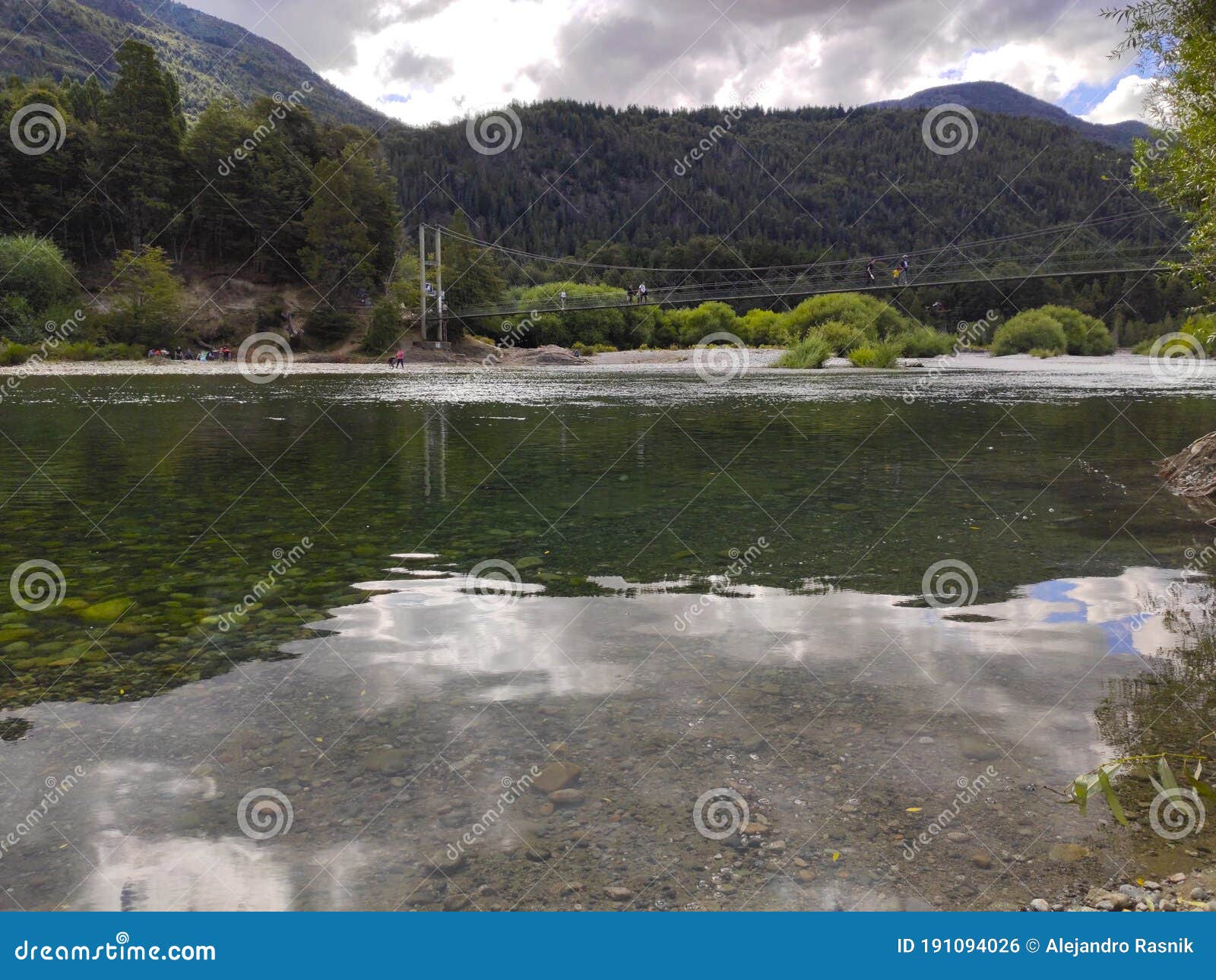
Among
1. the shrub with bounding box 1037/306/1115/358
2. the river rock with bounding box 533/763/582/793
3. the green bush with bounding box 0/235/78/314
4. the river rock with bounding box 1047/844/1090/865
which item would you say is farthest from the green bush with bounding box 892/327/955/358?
the river rock with bounding box 1047/844/1090/865

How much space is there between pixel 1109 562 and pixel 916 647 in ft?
12.0

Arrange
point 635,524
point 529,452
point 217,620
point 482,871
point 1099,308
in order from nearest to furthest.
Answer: point 482,871 < point 217,620 < point 635,524 < point 529,452 < point 1099,308

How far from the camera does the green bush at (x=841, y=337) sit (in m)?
72.8

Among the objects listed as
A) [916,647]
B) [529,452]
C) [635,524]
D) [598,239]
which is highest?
[598,239]

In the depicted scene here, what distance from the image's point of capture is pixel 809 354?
2638 inches

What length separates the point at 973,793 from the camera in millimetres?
3861

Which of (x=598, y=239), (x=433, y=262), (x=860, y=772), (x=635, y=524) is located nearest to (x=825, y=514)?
(x=635, y=524)

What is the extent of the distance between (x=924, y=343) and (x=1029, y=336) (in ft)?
80.1

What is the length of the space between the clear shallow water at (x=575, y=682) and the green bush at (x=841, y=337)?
2426 inches

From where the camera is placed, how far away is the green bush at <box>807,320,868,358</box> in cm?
7275

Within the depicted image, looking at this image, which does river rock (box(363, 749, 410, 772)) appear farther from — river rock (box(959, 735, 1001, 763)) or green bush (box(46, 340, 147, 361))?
green bush (box(46, 340, 147, 361))

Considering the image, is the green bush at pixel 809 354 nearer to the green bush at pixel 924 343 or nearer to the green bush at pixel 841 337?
the green bush at pixel 841 337

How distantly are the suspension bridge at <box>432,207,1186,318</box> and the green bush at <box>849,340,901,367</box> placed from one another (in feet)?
14.3

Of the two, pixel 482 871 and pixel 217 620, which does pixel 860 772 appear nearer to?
pixel 482 871
